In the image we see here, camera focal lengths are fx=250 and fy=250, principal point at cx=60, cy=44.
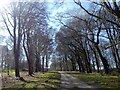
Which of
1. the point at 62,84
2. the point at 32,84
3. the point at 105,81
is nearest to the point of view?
the point at 32,84

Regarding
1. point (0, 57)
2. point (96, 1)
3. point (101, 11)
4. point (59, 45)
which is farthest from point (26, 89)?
point (59, 45)

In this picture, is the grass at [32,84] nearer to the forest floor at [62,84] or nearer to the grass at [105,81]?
the forest floor at [62,84]

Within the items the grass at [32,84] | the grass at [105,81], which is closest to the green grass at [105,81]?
the grass at [105,81]

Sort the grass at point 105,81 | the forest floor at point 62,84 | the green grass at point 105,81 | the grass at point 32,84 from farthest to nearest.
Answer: the green grass at point 105,81, the grass at point 105,81, the grass at point 32,84, the forest floor at point 62,84

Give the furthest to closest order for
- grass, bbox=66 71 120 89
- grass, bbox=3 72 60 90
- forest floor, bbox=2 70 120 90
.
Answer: grass, bbox=66 71 120 89 < grass, bbox=3 72 60 90 < forest floor, bbox=2 70 120 90

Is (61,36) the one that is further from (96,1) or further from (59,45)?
(96,1)

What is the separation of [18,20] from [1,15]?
2773 mm

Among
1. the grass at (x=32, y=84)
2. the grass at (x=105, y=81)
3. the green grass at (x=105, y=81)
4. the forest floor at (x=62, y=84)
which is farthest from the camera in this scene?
the green grass at (x=105, y=81)

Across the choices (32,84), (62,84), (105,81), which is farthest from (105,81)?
(32,84)

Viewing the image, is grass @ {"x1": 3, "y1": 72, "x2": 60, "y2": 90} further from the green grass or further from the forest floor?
the green grass

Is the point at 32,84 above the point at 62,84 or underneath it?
above

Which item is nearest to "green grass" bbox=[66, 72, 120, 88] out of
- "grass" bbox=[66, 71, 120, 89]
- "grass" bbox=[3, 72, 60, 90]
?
"grass" bbox=[66, 71, 120, 89]

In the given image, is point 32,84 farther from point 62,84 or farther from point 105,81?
point 105,81

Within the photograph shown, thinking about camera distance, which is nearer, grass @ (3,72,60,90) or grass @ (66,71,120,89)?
grass @ (3,72,60,90)
